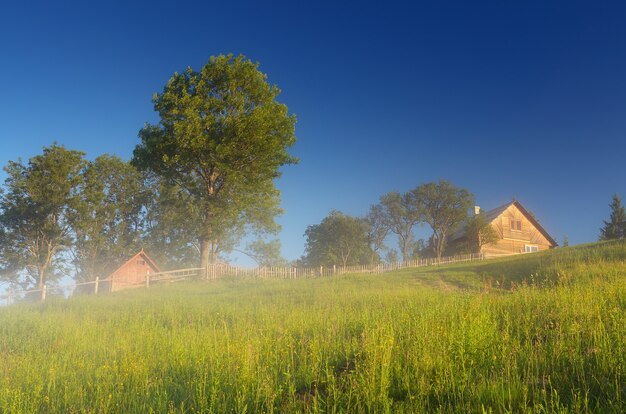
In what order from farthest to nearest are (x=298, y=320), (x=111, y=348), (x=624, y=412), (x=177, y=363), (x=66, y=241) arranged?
(x=66, y=241) → (x=298, y=320) → (x=111, y=348) → (x=177, y=363) → (x=624, y=412)

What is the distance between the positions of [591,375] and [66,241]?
53141mm

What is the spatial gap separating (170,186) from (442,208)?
42.8 metres

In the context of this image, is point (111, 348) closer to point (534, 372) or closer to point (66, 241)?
point (534, 372)

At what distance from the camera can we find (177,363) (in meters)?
6.55

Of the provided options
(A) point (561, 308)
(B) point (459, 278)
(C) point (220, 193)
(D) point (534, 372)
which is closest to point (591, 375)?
(D) point (534, 372)

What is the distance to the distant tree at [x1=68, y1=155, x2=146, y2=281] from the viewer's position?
45906 mm

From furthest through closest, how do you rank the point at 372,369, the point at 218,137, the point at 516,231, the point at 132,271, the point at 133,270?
the point at 516,231 → the point at 133,270 → the point at 132,271 → the point at 218,137 → the point at 372,369

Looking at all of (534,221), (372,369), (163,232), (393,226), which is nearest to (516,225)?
(534,221)

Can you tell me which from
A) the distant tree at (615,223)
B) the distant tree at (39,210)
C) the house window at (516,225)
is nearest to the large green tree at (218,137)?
the distant tree at (39,210)

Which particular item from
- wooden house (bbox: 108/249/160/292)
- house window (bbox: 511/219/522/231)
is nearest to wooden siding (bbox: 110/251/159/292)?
wooden house (bbox: 108/249/160/292)

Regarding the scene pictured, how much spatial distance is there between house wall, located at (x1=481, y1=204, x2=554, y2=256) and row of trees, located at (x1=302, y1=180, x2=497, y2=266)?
7.01m

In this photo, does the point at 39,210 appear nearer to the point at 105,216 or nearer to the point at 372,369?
the point at 105,216

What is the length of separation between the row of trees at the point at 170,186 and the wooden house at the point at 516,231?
98.5ft

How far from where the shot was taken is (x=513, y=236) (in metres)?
54.7
